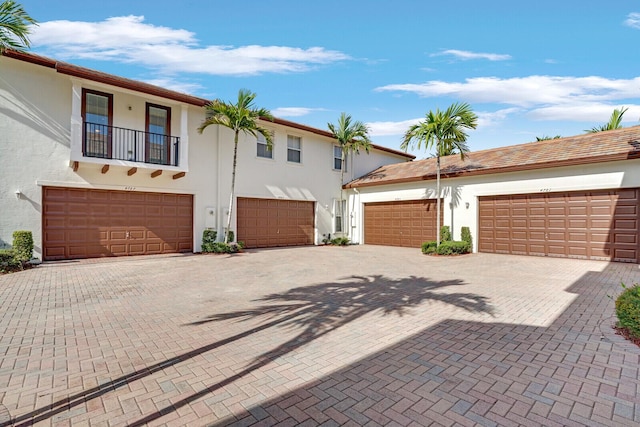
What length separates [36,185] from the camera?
1095 centimetres

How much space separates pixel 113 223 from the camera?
1242 cm

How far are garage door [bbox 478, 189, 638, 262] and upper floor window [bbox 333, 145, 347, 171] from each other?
8.51 m

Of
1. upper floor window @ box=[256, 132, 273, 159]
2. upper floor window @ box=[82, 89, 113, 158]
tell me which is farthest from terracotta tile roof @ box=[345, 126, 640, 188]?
upper floor window @ box=[82, 89, 113, 158]

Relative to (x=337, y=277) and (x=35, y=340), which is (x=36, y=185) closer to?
(x=35, y=340)

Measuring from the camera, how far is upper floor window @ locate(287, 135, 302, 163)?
17609mm

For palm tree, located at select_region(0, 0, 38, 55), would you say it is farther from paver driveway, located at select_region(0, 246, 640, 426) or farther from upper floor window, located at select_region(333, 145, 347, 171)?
upper floor window, located at select_region(333, 145, 347, 171)

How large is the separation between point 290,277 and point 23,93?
1056cm

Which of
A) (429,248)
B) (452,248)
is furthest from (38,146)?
(452,248)

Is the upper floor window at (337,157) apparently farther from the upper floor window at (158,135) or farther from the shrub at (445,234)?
the upper floor window at (158,135)

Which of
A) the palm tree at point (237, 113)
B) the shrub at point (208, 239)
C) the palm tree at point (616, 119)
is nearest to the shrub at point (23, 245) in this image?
the shrub at point (208, 239)

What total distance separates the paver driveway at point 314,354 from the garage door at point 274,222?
7736 mm

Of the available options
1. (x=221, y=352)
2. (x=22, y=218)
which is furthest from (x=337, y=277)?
(x=22, y=218)

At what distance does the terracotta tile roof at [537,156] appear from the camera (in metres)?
11.5

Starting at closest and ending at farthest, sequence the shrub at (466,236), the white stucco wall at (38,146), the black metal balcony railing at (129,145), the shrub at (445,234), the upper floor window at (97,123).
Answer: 1. the white stucco wall at (38,146)
2. the upper floor window at (97,123)
3. the black metal balcony railing at (129,145)
4. the shrub at (466,236)
5. the shrub at (445,234)
